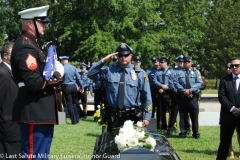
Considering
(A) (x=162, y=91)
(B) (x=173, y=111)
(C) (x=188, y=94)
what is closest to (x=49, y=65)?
(C) (x=188, y=94)

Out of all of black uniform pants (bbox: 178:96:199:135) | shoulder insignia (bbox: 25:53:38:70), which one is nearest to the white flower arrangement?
shoulder insignia (bbox: 25:53:38:70)

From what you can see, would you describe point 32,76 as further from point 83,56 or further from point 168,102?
point 83,56

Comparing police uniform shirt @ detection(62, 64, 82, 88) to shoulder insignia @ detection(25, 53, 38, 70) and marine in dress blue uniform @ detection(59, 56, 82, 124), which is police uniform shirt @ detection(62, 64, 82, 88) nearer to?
marine in dress blue uniform @ detection(59, 56, 82, 124)

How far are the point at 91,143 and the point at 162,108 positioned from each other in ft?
12.9

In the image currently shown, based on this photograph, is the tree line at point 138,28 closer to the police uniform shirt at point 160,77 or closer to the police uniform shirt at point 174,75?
the police uniform shirt at point 160,77

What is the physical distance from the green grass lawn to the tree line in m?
15.0

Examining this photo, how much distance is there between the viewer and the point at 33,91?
4.52 meters

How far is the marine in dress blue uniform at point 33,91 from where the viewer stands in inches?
178

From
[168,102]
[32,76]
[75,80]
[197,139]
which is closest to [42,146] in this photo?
[32,76]

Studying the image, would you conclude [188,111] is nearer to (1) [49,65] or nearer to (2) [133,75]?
(2) [133,75]

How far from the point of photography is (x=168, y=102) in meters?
13.9

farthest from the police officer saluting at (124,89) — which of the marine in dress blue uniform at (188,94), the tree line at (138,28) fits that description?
the tree line at (138,28)

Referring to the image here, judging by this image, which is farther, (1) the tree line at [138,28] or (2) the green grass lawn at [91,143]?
(1) the tree line at [138,28]

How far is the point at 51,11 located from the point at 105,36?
5.00 meters
